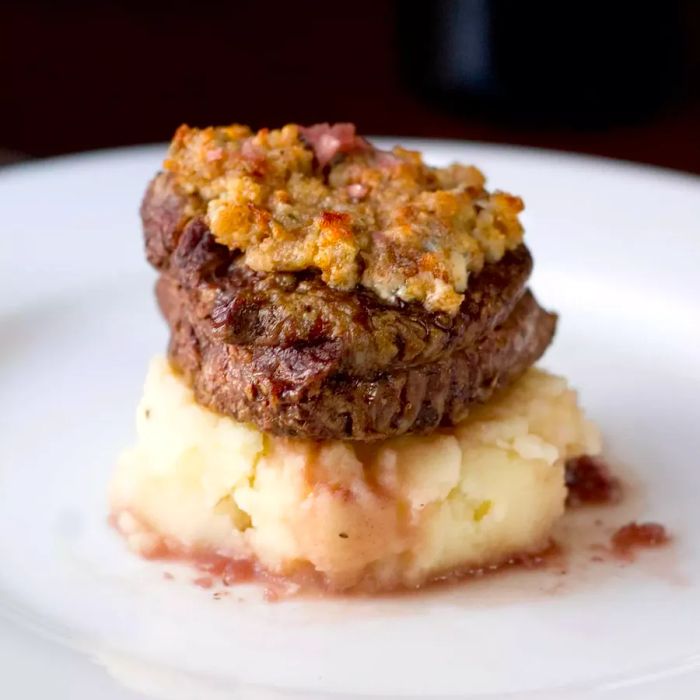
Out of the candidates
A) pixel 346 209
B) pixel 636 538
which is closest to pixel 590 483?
pixel 636 538

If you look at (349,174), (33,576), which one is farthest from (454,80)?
(33,576)

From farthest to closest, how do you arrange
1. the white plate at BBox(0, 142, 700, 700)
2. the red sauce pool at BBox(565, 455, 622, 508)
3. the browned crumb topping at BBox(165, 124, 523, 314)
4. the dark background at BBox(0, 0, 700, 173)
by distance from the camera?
the dark background at BBox(0, 0, 700, 173) → the red sauce pool at BBox(565, 455, 622, 508) → the browned crumb topping at BBox(165, 124, 523, 314) → the white plate at BBox(0, 142, 700, 700)

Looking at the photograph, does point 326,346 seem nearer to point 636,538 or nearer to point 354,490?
point 354,490

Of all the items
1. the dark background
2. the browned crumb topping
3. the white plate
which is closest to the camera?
the white plate

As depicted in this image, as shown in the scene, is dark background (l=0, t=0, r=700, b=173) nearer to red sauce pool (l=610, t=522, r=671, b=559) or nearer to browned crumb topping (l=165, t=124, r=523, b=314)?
browned crumb topping (l=165, t=124, r=523, b=314)

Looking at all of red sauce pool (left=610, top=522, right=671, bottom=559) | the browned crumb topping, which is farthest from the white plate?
the browned crumb topping

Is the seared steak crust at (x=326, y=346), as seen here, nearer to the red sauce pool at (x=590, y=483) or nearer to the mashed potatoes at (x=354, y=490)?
the mashed potatoes at (x=354, y=490)

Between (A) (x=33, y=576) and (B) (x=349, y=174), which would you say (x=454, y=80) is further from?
(A) (x=33, y=576)
